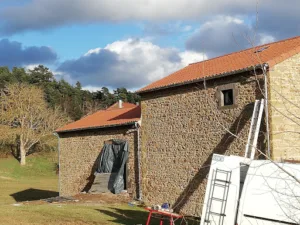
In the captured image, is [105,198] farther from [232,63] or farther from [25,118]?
[25,118]

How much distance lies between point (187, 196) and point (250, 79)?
17.2ft

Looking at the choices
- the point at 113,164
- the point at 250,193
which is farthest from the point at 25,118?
the point at 250,193

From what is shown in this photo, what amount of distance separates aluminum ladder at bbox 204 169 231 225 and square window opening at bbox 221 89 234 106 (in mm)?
4752

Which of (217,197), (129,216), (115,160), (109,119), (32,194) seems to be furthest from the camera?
(32,194)

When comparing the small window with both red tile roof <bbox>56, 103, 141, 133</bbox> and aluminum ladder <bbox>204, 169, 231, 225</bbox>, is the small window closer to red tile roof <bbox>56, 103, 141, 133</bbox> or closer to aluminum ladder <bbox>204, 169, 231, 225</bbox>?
aluminum ladder <bbox>204, 169, 231, 225</bbox>

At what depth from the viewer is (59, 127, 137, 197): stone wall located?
19750 millimetres

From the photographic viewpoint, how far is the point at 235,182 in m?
10.4

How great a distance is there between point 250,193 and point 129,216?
6633 mm

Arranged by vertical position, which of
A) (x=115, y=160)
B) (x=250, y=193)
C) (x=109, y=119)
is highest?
(x=109, y=119)

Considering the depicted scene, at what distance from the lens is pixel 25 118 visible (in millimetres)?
50312

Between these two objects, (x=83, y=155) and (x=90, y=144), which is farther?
(x=83, y=155)

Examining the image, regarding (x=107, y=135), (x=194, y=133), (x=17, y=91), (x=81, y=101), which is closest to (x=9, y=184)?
(x=17, y=91)

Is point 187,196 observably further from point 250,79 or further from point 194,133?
point 250,79

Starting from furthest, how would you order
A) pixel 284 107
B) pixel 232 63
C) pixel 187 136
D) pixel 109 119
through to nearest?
pixel 109 119
pixel 187 136
pixel 232 63
pixel 284 107
